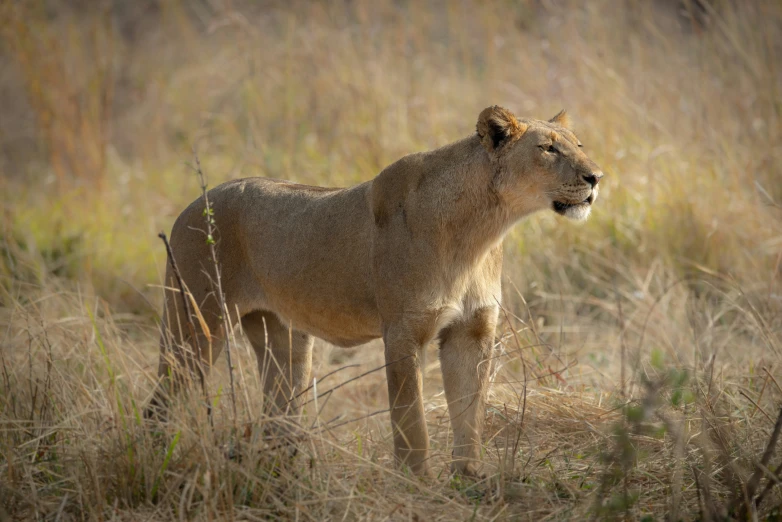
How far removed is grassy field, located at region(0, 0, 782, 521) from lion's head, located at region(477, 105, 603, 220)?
2.17 ft

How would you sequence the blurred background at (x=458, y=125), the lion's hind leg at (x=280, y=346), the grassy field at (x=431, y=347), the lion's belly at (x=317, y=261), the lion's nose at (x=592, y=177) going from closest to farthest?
the grassy field at (x=431, y=347), the lion's nose at (x=592, y=177), the lion's belly at (x=317, y=261), the lion's hind leg at (x=280, y=346), the blurred background at (x=458, y=125)

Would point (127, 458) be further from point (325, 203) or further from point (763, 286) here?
point (763, 286)

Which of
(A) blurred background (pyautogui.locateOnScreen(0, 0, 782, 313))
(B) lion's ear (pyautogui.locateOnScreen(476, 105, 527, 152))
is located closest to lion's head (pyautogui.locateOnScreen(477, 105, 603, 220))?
(B) lion's ear (pyautogui.locateOnScreen(476, 105, 527, 152))

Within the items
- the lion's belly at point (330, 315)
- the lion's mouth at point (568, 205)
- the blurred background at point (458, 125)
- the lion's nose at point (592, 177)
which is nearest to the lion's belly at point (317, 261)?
the lion's belly at point (330, 315)

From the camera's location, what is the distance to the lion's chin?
3.33 metres

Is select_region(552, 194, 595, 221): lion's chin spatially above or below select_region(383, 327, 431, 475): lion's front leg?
above

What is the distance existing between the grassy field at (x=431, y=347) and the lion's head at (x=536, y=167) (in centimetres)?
Answer: 66

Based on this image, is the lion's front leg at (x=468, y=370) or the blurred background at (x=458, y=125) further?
the blurred background at (x=458, y=125)

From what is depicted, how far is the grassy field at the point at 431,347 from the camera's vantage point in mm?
2947

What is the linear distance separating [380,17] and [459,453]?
5.78m

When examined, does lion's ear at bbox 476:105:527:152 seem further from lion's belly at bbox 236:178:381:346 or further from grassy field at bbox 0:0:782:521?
grassy field at bbox 0:0:782:521

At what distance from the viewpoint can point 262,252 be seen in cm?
393

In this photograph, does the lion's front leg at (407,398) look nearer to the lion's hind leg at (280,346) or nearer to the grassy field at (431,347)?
the grassy field at (431,347)

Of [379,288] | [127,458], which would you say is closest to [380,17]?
[379,288]
